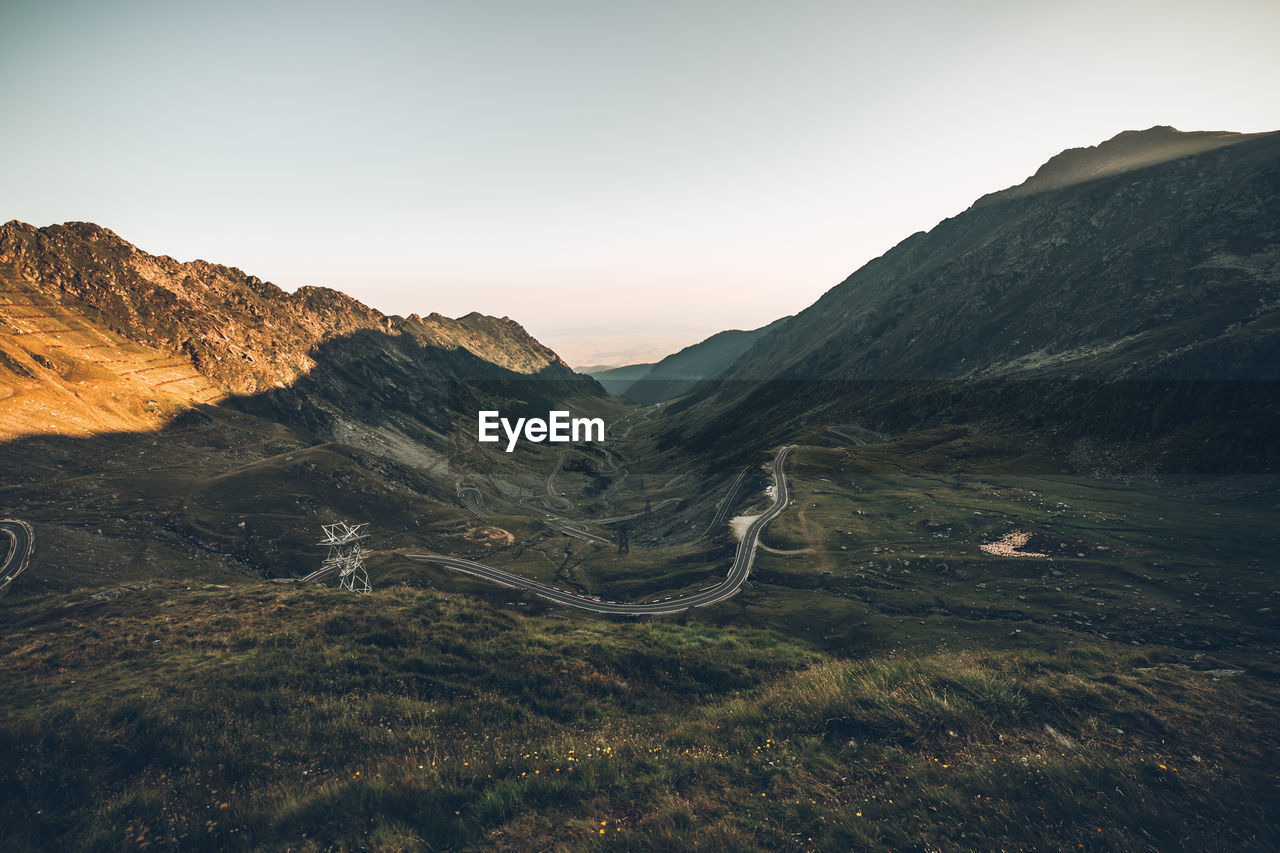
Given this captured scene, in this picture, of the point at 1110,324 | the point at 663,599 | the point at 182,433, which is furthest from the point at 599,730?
the point at 1110,324

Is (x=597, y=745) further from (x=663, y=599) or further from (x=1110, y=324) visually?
(x=1110, y=324)

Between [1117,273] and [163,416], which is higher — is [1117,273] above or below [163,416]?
above

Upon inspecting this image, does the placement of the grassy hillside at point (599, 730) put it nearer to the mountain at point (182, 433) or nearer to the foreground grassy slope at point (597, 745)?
the foreground grassy slope at point (597, 745)

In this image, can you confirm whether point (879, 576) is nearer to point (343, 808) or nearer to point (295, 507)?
point (343, 808)

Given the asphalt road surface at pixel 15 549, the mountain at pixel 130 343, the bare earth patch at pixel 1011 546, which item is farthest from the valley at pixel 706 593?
the mountain at pixel 130 343

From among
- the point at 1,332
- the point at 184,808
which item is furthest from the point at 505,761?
the point at 1,332

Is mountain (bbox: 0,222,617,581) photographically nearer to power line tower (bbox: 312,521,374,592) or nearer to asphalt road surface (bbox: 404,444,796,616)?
power line tower (bbox: 312,521,374,592)
